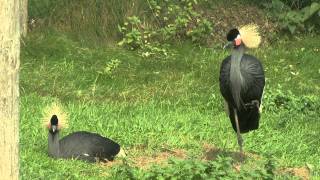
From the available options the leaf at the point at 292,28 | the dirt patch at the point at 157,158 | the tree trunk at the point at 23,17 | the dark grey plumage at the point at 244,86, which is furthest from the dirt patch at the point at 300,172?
the leaf at the point at 292,28

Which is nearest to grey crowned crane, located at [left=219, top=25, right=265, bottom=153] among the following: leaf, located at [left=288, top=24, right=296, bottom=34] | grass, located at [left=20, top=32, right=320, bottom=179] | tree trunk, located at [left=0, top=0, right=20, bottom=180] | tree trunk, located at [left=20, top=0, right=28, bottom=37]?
grass, located at [left=20, top=32, right=320, bottom=179]

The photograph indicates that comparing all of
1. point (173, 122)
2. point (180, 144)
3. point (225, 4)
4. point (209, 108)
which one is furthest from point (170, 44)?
point (180, 144)

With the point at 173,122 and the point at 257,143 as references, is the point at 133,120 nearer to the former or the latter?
the point at 173,122

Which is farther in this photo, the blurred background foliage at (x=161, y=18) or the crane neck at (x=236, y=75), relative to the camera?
the blurred background foliage at (x=161, y=18)

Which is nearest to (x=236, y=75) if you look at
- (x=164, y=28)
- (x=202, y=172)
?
(x=202, y=172)

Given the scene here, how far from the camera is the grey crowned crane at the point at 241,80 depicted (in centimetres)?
809

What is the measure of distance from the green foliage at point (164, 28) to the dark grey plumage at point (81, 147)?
556cm

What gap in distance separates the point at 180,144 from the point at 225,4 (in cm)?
689

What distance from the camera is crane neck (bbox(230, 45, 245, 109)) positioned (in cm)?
804

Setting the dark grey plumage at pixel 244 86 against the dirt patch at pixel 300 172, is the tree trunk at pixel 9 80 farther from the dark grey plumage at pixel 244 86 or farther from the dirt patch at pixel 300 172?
the dirt patch at pixel 300 172

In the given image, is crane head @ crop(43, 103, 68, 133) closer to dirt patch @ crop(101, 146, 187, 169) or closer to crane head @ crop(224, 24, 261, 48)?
dirt patch @ crop(101, 146, 187, 169)

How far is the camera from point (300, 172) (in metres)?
7.94

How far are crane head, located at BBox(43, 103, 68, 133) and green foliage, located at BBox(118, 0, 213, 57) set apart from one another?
17.8 ft

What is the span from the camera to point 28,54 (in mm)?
13031
